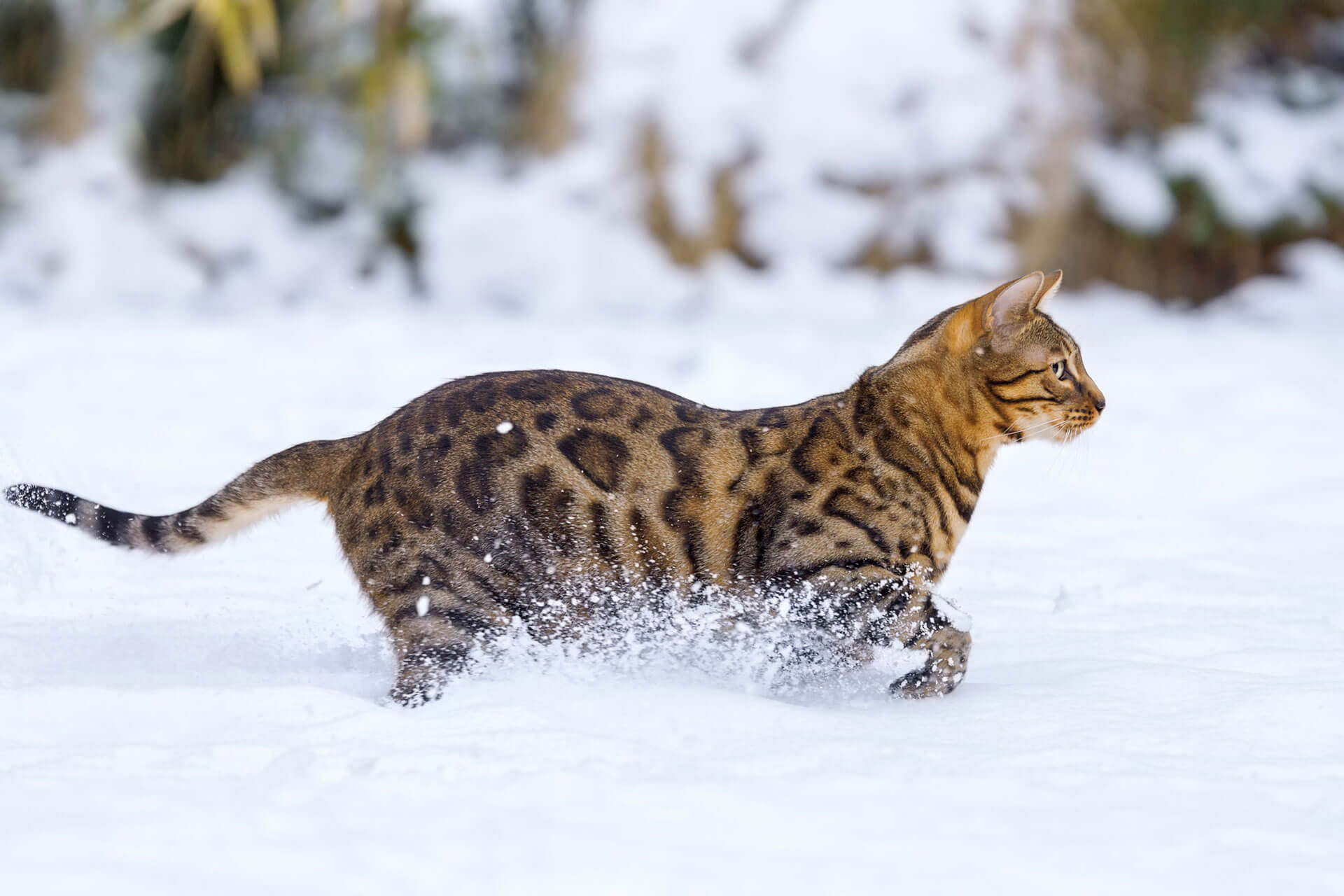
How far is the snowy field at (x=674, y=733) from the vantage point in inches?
91.4

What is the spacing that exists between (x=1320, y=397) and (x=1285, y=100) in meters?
5.57

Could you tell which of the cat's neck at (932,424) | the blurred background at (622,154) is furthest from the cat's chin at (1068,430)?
the blurred background at (622,154)

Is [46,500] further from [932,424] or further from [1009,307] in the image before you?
[1009,307]

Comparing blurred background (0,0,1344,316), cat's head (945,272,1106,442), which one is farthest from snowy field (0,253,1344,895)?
blurred background (0,0,1344,316)

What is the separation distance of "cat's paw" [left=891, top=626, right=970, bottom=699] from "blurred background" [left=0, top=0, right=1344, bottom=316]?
753cm

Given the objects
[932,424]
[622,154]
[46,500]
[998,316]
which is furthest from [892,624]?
[622,154]

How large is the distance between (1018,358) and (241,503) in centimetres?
203

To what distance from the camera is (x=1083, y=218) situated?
11609mm

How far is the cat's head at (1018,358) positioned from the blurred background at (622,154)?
23.3ft

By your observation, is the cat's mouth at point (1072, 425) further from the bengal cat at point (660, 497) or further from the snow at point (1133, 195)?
the snow at point (1133, 195)

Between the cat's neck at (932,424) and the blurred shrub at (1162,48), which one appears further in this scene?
the blurred shrub at (1162,48)

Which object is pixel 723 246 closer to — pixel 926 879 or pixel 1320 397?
pixel 1320 397

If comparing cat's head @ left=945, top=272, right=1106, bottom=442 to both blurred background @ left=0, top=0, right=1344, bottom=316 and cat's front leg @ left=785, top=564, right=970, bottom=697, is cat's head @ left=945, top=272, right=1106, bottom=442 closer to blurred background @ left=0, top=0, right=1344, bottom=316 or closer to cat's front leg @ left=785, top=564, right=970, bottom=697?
cat's front leg @ left=785, top=564, right=970, bottom=697

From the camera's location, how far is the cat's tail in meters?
3.60
